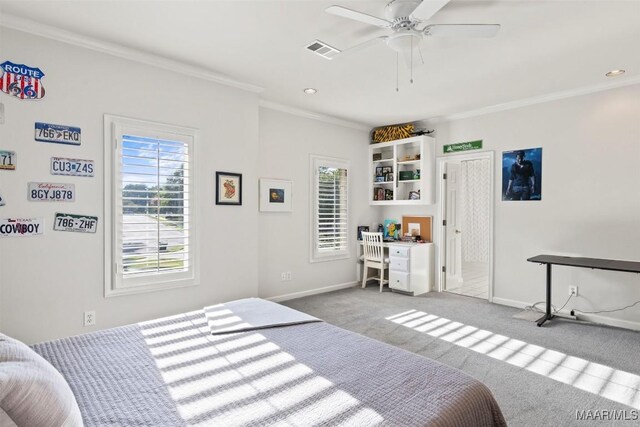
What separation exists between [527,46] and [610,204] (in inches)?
85.1

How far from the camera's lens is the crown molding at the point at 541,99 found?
3813 mm

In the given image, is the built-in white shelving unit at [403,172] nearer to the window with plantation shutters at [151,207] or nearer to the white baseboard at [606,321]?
the white baseboard at [606,321]

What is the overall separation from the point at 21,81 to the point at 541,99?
5.35 meters

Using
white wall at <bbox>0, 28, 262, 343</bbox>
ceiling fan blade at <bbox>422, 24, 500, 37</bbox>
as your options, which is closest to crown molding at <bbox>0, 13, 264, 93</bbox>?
white wall at <bbox>0, 28, 262, 343</bbox>

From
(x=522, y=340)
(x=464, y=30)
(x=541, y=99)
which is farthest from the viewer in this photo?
(x=541, y=99)

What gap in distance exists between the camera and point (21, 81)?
8.76ft

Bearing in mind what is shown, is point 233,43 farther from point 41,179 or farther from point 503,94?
point 503,94

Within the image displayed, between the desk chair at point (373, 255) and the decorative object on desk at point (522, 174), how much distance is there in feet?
6.11

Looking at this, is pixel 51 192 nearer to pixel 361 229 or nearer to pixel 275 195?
pixel 275 195

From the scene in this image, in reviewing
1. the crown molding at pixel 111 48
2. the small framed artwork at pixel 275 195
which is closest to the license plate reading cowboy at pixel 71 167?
the crown molding at pixel 111 48

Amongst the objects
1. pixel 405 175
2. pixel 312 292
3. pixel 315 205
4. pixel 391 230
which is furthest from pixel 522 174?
pixel 312 292

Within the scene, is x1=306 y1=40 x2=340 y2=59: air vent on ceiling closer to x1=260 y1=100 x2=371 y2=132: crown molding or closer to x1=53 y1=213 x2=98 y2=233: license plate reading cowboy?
x1=260 y1=100 x2=371 y2=132: crown molding

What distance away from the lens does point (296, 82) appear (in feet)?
12.8

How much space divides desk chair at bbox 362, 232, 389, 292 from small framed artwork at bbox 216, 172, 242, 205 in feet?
7.76
